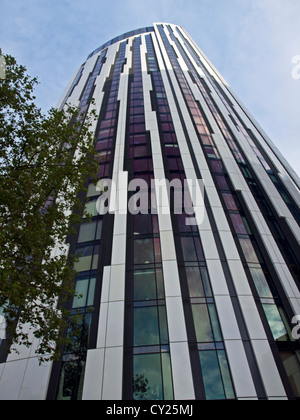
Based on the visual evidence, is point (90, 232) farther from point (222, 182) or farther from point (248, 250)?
point (222, 182)

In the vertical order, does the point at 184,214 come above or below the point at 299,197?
below

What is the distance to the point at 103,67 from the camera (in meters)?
49.5

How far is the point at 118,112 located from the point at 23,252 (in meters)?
26.9

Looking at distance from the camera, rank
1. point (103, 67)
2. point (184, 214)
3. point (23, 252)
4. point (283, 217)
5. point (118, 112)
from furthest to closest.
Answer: point (103, 67) → point (118, 112) → point (283, 217) → point (184, 214) → point (23, 252)

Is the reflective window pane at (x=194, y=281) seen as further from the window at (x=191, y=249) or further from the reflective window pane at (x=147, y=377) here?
the reflective window pane at (x=147, y=377)

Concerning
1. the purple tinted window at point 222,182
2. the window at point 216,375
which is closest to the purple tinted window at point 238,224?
the purple tinted window at point 222,182

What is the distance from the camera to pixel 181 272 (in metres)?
18.4

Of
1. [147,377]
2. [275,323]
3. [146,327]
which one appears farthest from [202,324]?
[275,323]

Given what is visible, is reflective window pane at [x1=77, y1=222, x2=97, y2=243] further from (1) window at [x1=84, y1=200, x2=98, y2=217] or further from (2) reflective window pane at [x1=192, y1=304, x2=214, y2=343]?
(2) reflective window pane at [x1=192, y1=304, x2=214, y2=343]
